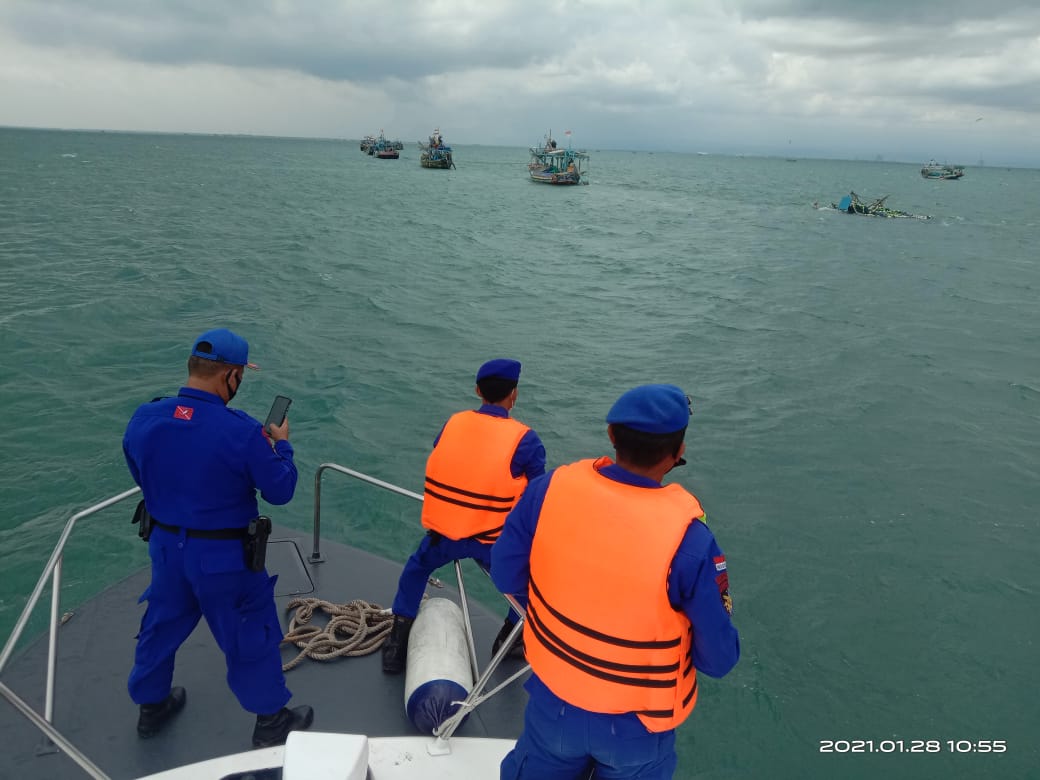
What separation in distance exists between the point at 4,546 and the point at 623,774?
7.39 metres

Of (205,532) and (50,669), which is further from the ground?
(205,532)

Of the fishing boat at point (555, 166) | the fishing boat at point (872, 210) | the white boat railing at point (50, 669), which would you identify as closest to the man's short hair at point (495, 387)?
the white boat railing at point (50, 669)

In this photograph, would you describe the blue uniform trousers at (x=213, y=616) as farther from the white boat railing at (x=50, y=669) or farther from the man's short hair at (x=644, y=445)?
the man's short hair at (x=644, y=445)

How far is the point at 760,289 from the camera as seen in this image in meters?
23.7

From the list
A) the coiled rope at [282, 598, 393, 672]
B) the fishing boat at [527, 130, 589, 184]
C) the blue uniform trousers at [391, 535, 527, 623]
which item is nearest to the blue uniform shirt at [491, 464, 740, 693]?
the blue uniform trousers at [391, 535, 527, 623]

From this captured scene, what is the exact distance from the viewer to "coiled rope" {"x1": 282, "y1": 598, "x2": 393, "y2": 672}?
3.89 meters

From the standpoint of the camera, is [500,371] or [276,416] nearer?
[276,416]

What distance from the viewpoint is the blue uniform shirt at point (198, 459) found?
9.08ft

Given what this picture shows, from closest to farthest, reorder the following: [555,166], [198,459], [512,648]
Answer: [198,459]
[512,648]
[555,166]

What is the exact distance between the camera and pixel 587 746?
2.18 meters

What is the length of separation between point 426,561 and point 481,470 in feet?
2.21

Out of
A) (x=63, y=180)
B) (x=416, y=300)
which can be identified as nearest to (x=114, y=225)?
(x=416, y=300)

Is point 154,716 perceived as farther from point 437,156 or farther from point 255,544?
point 437,156
